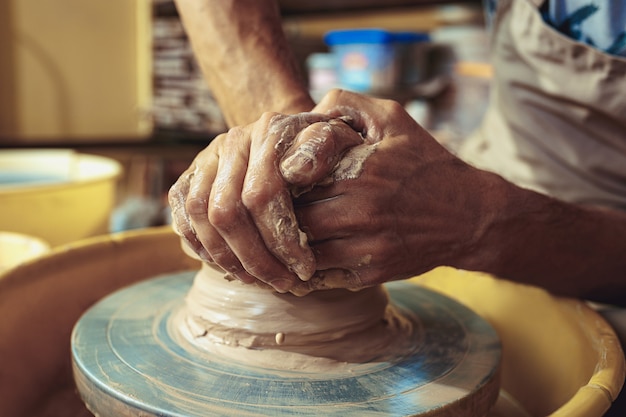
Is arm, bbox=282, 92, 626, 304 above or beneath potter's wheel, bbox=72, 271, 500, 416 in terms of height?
above

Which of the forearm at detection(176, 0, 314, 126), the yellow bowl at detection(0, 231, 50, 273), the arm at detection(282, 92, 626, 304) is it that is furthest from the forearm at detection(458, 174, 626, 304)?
the yellow bowl at detection(0, 231, 50, 273)

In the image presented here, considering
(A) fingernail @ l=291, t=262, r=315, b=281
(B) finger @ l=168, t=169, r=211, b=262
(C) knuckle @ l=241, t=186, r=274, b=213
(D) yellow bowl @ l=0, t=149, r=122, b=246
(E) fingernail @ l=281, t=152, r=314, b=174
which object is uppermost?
(E) fingernail @ l=281, t=152, r=314, b=174

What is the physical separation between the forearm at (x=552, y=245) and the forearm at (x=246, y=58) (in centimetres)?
36

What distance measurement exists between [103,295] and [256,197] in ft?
2.48

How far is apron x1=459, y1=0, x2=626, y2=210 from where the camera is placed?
1.25 m

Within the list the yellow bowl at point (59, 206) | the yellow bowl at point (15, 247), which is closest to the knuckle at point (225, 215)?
the yellow bowl at point (15, 247)

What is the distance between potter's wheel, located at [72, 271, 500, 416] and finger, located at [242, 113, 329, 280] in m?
0.17

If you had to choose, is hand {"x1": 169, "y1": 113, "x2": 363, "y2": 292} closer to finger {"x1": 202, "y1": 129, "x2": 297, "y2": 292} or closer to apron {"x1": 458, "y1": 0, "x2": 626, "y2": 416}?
finger {"x1": 202, "y1": 129, "x2": 297, "y2": 292}

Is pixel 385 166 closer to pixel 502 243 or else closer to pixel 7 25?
pixel 502 243

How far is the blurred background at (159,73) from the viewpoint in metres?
2.84

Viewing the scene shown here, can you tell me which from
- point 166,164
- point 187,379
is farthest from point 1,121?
point 187,379

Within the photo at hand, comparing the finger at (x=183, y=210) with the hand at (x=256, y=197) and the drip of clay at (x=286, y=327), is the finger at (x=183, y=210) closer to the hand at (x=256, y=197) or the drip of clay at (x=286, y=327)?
the hand at (x=256, y=197)

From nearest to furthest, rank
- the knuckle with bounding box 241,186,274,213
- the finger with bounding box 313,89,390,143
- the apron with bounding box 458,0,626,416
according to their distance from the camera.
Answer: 1. the knuckle with bounding box 241,186,274,213
2. the finger with bounding box 313,89,390,143
3. the apron with bounding box 458,0,626,416

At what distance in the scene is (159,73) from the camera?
403cm
